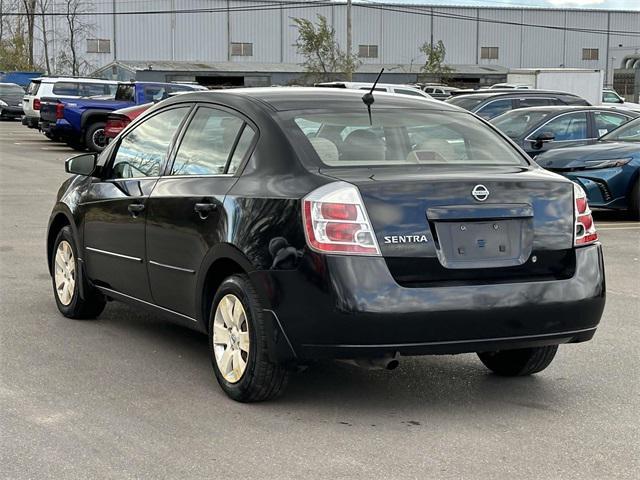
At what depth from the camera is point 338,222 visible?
16.0 feet

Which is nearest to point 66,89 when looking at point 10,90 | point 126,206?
point 10,90

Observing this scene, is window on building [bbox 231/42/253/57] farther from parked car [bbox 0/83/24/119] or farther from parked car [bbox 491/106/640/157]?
parked car [bbox 491/106/640/157]

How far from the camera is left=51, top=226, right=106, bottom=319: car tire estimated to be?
23.8 ft

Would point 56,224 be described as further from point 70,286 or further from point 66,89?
point 66,89

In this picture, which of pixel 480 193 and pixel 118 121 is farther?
pixel 118 121

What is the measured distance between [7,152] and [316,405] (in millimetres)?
22913

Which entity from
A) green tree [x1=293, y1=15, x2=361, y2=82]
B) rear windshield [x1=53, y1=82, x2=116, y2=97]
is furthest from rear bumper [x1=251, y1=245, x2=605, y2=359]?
green tree [x1=293, y1=15, x2=361, y2=82]

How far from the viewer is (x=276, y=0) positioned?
69.9 m

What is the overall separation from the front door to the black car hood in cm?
784

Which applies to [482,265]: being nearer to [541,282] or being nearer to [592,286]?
[541,282]

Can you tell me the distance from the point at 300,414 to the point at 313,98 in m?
1.85

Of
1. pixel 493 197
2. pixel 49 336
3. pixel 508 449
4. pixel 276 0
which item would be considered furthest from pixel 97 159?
pixel 276 0

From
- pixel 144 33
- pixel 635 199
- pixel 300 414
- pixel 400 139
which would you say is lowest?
pixel 300 414

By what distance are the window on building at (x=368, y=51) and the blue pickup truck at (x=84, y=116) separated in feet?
149
